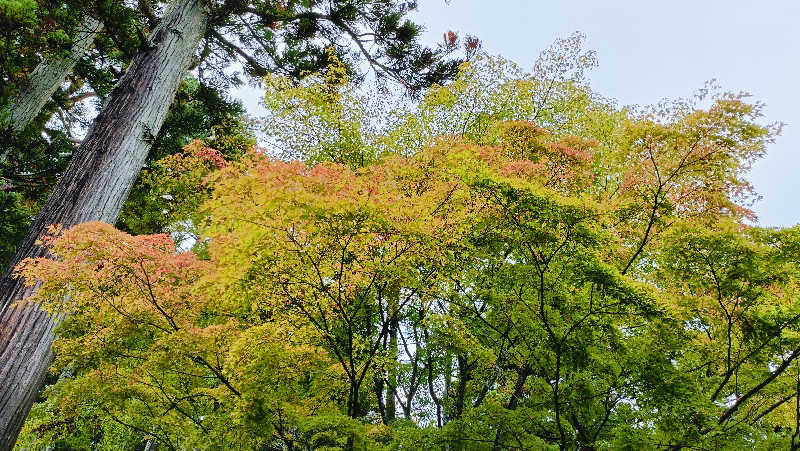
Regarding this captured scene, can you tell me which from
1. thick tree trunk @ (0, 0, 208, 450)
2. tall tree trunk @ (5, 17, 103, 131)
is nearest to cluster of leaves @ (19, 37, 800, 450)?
thick tree trunk @ (0, 0, 208, 450)

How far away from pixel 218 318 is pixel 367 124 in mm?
4214

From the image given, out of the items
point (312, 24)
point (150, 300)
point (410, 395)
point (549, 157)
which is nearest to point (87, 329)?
point (150, 300)

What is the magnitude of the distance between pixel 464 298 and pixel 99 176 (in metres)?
4.14

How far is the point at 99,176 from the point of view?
13.6 feet

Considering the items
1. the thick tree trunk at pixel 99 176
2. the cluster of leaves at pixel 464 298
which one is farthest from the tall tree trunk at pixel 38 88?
the cluster of leaves at pixel 464 298

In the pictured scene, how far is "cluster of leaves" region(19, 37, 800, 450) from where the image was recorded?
10.9ft

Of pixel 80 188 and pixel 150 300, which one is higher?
pixel 80 188

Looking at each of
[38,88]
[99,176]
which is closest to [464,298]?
[99,176]

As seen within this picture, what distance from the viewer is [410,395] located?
5609 mm

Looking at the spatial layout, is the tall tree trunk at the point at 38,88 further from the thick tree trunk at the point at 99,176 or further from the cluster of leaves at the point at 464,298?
the cluster of leaves at the point at 464,298

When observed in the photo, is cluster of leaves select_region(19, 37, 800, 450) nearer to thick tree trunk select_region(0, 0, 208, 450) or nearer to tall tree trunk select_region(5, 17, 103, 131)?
thick tree trunk select_region(0, 0, 208, 450)

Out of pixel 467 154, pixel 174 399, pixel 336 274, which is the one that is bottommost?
pixel 174 399

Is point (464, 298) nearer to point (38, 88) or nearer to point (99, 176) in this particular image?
point (99, 176)

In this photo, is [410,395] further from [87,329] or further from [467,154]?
[87,329]
